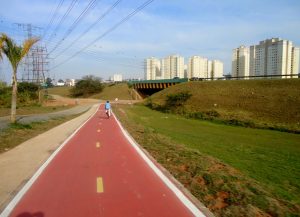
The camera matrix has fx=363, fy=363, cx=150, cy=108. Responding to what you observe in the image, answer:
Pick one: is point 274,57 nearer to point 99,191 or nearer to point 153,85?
point 153,85

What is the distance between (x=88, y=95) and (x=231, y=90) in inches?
2737

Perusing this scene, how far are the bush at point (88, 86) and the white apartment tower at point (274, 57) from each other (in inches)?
1974

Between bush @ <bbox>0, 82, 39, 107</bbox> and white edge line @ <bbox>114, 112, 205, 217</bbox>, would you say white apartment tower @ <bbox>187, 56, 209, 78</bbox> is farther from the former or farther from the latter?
white edge line @ <bbox>114, 112, 205, 217</bbox>

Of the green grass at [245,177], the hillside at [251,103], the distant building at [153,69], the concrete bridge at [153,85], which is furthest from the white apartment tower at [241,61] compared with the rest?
the green grass at [245,177]

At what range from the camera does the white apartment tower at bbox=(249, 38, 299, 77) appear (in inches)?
2859

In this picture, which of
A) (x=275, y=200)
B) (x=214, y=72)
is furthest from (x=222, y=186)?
(x=214, y=72)

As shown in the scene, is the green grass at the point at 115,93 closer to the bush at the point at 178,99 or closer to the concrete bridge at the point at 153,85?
the concrete bridge at the point at 153,85

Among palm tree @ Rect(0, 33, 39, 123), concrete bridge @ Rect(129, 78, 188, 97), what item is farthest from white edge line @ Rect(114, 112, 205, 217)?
concrete bridge @ Rect(129, 78, 188, 97)

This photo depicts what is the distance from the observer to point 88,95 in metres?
112

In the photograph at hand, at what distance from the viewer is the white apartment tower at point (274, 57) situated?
72.6 m

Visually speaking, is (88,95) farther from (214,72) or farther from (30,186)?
(30,186)

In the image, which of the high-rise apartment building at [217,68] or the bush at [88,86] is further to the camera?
the high-rise apartment building at [217,68]

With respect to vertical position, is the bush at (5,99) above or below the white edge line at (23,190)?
above

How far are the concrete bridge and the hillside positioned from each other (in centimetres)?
1568
